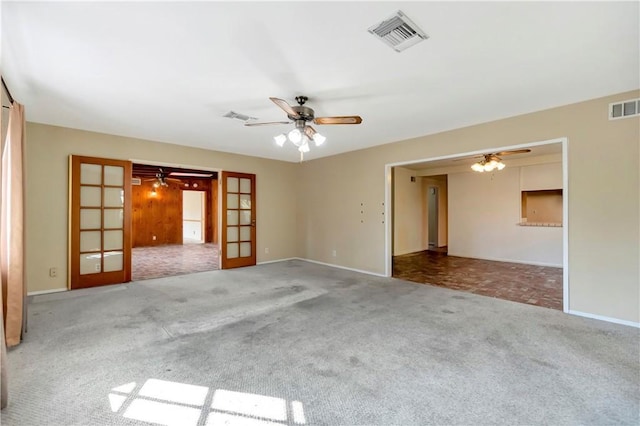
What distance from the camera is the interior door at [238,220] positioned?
6336mm

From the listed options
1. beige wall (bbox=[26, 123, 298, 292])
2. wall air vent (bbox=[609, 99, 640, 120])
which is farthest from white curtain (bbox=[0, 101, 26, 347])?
wall air vent (bbox=[609, 99, 640, 120])

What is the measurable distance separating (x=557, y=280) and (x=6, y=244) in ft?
26.1

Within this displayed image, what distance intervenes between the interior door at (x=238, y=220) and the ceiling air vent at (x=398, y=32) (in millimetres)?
4928

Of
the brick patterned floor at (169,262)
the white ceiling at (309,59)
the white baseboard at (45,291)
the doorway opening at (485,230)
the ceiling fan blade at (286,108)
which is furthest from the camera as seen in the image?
the brick patterned floor at (169,262)

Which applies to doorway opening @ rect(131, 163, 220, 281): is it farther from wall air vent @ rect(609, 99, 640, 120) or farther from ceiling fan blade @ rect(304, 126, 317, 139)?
wall air vent @ rect(609, 99, 640, 120)

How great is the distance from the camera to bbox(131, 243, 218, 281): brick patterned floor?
19.3 feet

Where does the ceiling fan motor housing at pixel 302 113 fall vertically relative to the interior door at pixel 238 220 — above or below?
above

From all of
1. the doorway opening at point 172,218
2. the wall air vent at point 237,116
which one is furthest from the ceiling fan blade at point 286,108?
the doorway opening at point 172,218

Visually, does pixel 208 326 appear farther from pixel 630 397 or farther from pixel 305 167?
pixel 305 167

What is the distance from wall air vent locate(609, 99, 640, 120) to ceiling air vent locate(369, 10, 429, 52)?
111 inches

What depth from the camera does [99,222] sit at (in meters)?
4.92

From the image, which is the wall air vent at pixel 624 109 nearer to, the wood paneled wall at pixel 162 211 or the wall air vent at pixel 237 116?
the wall air vent at pixel 237 116

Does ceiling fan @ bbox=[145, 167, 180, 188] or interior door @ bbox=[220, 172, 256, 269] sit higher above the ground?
ceiling fan @ bbox=[145, 167, 180, 188]

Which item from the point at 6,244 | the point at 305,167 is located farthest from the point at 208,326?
the point at 305,167
